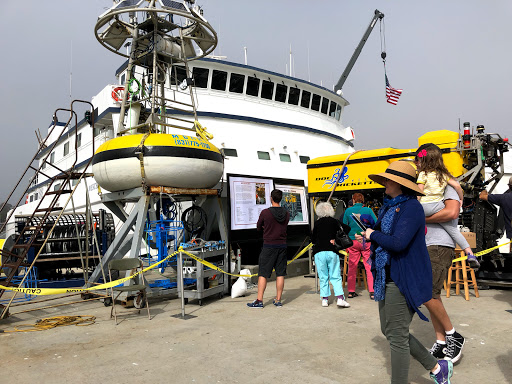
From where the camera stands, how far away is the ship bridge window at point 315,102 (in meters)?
17.3

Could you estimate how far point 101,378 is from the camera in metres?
3.49

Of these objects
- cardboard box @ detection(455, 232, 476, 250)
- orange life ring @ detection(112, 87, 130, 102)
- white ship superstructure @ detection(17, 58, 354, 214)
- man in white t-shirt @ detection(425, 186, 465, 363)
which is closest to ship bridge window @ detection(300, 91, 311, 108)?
white ship superstructure @ detection(17, 58, 354, 214)

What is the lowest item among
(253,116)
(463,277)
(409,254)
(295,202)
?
(463,277)

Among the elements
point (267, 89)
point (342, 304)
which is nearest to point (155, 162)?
point (342, 304)

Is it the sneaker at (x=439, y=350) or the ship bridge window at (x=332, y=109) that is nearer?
the sneaker at (x=439, y=350)

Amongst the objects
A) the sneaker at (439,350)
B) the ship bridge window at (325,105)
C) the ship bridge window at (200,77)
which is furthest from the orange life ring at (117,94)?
the sneaker at (439,350)

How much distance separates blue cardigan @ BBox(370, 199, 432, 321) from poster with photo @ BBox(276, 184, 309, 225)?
6.34 metres

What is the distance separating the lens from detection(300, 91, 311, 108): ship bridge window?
16844 millimetres

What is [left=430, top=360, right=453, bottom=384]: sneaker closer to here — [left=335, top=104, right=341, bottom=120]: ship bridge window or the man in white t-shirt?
the man in white t-shirt

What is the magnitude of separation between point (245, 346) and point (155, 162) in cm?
397

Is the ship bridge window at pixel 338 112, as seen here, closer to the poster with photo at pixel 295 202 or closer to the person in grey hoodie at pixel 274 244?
the poster with photo at pixel 295 202

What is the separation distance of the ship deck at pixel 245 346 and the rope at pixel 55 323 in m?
0.16

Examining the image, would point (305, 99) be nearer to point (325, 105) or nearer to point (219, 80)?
point (325, 105)

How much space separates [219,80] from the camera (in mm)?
14625
